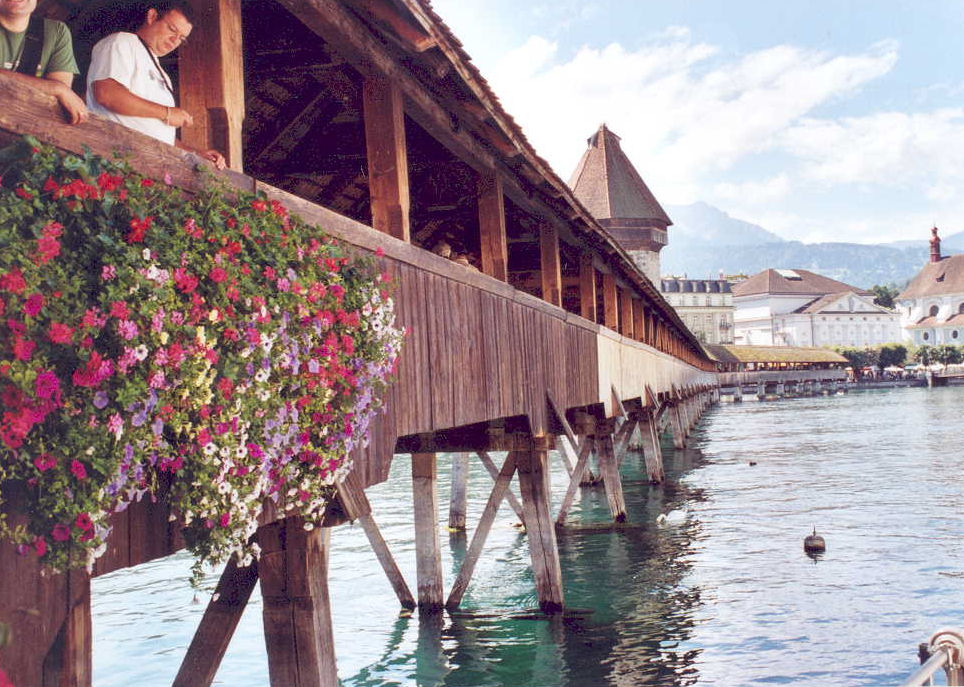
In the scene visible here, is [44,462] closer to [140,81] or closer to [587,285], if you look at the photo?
[140,81]

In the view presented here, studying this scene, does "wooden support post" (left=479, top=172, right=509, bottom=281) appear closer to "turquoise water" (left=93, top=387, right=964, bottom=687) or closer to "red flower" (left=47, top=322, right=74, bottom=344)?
"turquoise water" (left=93, top=387, right=964, bottom=687)

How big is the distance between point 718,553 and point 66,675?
1375cm

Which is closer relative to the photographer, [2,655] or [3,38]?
[2,655]

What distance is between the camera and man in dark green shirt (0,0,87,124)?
2.88 metres

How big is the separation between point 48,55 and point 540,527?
8.55 m

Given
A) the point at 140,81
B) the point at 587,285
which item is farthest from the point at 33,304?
the point at 587,285

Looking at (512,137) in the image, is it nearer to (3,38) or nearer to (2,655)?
(3,38)

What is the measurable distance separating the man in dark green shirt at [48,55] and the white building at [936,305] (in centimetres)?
12677

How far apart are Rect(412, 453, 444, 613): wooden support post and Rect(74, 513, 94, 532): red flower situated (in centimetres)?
909

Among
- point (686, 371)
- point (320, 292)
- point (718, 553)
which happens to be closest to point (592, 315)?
point (718, 553)

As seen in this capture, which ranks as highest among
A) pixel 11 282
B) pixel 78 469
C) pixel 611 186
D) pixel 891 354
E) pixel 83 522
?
pixel 611 186

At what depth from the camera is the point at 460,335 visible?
277 inches

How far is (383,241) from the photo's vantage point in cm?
533

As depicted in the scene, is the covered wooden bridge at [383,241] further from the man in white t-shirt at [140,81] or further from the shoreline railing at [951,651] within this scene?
the shoreline railing at [951,651]
